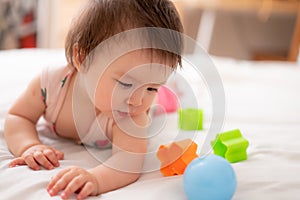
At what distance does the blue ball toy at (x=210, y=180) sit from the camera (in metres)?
0.54

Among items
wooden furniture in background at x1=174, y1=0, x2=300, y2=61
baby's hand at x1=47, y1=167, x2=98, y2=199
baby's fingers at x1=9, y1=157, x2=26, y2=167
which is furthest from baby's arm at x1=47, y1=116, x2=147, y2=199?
wooden furniture in background at x1=174, y1=0, x2=300, y2=61

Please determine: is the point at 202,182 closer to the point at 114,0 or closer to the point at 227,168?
the point at 227,168

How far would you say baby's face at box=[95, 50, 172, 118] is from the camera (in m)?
0.67

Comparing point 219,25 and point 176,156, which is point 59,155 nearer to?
point 176,156

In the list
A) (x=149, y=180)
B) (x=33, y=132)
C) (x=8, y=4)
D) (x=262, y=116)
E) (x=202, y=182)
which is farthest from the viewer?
(x=8, y=4)

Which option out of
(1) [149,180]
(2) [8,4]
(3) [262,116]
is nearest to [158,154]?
(1) [149,180]

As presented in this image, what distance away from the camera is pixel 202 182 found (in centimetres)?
54

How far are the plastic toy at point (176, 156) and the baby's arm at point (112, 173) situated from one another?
0.04m

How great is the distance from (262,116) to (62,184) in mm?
603

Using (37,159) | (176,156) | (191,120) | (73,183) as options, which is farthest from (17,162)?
(191,120)

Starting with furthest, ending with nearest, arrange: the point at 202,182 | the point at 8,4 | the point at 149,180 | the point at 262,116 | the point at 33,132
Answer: the point at 8,4, the point at 262,116, the point at 33,132, the point at 149,180, the point at 202,182

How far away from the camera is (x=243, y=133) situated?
90 cm

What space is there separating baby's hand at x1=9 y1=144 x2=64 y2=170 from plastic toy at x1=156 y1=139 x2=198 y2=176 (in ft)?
0.58

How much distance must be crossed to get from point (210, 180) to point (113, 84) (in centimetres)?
25
